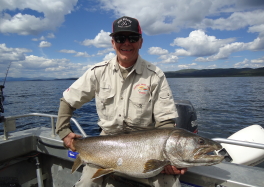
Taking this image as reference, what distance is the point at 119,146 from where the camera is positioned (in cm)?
306

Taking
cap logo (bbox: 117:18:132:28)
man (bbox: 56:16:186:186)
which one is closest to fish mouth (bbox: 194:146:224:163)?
man (bbox: 56:16:186:186)

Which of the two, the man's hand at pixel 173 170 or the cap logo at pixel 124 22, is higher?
the cap logo at pixel 124 22

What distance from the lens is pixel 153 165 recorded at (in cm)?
271

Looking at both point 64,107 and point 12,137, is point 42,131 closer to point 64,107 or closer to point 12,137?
point 12,137

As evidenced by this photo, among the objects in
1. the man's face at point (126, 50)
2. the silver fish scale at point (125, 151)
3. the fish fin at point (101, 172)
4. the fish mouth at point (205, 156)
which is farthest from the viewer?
the man's face at point (126, 50)

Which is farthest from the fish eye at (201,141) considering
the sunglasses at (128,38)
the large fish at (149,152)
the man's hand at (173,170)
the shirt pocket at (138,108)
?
the sunglasses at (128,38)

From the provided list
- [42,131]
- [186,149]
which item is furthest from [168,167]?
[42,131]

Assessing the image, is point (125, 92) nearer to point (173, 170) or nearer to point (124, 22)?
point (124, 22)

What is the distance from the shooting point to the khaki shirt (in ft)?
11.2

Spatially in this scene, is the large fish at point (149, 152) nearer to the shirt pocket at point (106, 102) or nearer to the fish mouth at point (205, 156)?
the fish mouth at point (205, 156)

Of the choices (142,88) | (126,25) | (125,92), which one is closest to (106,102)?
(125,92)

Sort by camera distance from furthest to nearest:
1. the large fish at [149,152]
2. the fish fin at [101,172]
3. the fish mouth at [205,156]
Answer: the fish fin at [101,172] → the large fish at [149,152] → the fish mouth at [205,156]

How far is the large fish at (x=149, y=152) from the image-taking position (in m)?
2.71

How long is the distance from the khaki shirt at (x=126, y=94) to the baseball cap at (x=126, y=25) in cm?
54
